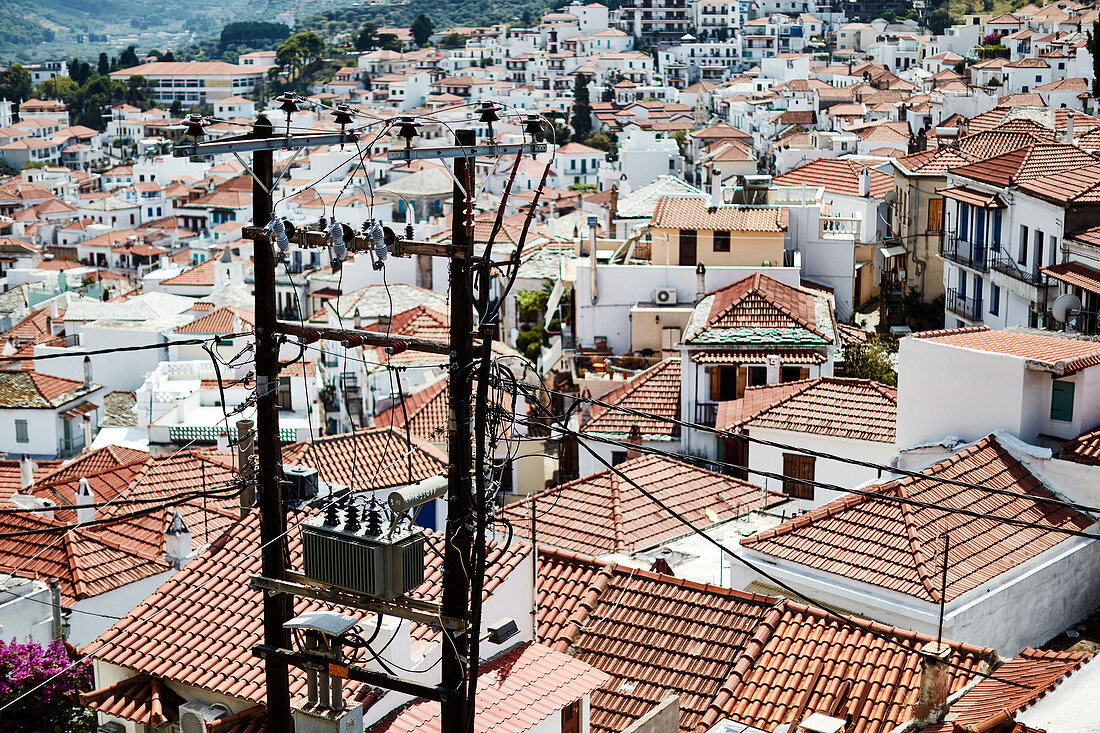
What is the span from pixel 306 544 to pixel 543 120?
3306 mm

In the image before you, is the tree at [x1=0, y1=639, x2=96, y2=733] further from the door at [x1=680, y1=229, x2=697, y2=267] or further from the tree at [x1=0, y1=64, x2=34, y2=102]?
the tree at [x1=0, y1=64, x2=34, y2=102]

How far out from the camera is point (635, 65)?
504 feet

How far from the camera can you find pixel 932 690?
12.7 m

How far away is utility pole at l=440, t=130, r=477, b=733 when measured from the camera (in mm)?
9078

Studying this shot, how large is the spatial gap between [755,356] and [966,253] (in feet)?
23.6

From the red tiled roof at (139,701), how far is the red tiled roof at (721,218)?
84.4 ft

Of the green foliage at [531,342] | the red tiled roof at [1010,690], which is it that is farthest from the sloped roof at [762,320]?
the red tiled roof at [1010,690]

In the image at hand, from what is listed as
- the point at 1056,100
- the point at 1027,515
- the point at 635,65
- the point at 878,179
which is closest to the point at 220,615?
the point at 1027,515

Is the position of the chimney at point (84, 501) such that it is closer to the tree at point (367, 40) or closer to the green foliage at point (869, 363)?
the green foliage at point (869, 363)

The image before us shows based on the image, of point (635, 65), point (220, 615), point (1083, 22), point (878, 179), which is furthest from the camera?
point (635, 65)

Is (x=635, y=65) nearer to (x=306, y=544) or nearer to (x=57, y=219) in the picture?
(x=57, y=219)

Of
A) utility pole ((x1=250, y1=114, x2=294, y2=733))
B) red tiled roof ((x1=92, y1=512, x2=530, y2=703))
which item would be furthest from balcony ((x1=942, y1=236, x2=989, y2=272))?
utility pole ((x1=250, y1=114, x2=294, y2=733))

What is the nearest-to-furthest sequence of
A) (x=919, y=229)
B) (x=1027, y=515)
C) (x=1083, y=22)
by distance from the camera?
(x=1027, y=515) → (x=919, y=229) → (x=1083, y=22)

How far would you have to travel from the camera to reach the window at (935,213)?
127ft
